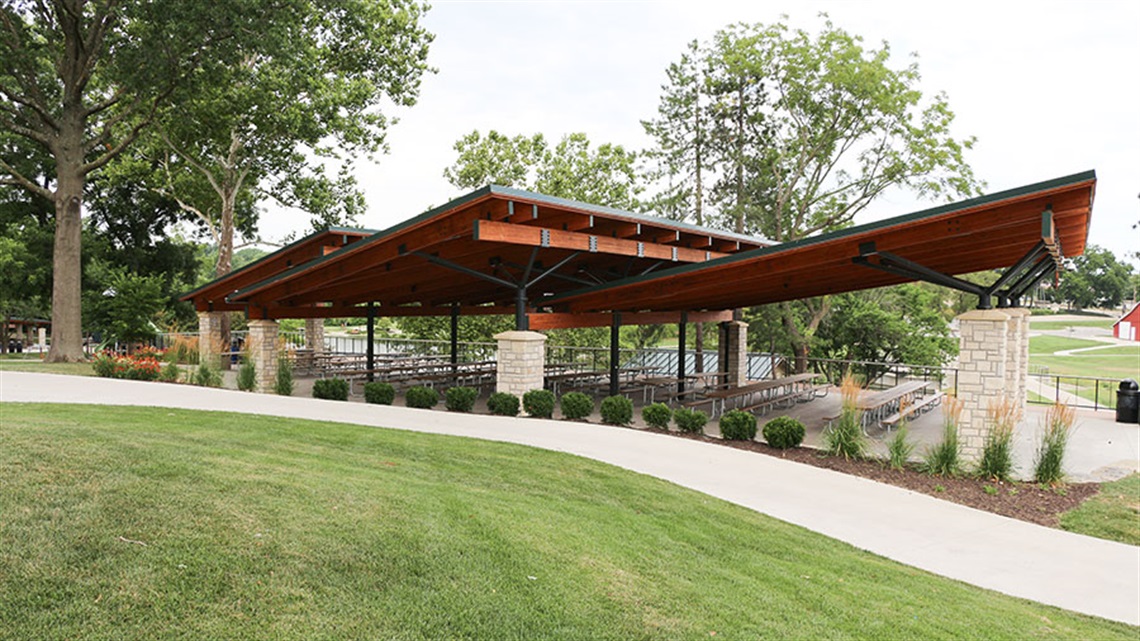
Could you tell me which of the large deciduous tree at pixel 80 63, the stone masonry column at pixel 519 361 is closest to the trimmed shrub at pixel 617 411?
the stone masonry column at pixel 519 361

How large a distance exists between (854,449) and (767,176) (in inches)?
601

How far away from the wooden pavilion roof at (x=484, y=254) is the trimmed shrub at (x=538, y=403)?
77.5 inches

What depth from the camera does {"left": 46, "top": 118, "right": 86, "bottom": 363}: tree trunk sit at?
18828 millimetres

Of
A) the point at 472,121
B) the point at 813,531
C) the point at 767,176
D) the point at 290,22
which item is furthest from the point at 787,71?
the point at 813,531

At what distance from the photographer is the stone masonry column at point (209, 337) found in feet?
57.8

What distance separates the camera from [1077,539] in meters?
6.22

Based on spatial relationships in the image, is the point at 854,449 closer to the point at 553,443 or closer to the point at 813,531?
the point at 813,531

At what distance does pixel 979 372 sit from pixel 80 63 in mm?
23117

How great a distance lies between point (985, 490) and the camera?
7.66 meters

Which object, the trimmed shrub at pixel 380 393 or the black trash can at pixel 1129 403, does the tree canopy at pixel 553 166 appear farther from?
the black trash can at pixel 1129 403

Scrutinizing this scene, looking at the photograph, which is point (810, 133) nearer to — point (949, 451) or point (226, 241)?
point (949, 451)

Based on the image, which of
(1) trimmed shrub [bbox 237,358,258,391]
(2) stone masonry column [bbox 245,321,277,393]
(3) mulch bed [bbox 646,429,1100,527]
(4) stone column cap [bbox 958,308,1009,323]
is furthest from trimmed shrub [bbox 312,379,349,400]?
(4) stone column cap [bbox 958,308,1009,323]

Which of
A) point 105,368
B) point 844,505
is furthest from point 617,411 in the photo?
point 105,368

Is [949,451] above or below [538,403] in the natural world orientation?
below
